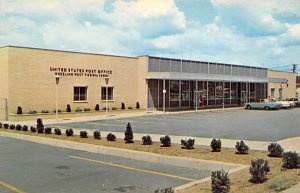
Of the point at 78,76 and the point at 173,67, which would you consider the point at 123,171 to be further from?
the point at 173,67

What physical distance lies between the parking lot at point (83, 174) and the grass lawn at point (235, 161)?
3.45 feet

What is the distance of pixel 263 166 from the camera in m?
8.66

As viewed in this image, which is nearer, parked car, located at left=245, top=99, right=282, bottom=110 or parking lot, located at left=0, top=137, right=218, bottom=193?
parking lot, located at left=0, top=137, right=218, bottom=193

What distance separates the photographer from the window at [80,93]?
1415 inches

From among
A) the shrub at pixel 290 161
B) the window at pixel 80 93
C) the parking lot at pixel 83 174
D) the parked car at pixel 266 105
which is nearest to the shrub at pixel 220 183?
the parking lot at pixel 83 174

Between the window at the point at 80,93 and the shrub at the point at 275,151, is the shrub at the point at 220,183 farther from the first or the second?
the window at the point at 80,93

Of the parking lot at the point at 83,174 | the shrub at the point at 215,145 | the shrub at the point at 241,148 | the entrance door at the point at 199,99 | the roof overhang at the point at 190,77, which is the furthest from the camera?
the entrance door at the point at 199,99

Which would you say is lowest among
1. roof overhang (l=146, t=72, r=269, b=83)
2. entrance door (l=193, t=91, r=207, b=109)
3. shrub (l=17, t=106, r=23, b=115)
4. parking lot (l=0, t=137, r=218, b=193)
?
parking lot (l=0, t=137, r=218, b=193)

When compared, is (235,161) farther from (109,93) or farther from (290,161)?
(109,93)

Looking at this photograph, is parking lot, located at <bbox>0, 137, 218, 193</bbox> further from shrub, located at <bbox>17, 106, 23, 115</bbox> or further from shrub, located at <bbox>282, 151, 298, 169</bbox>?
shrub, located at <bbox>17, 106, 23, 115</bbox>

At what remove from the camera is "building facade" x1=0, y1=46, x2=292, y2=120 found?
3191 centimetres

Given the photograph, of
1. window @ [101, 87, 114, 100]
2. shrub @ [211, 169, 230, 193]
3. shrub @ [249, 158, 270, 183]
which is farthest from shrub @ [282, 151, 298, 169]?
window @ [101, 87, 114, 100]

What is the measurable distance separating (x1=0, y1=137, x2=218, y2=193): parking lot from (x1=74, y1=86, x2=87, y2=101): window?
2147 cm

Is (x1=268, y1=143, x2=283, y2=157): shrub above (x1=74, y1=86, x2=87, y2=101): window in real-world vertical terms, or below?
below
